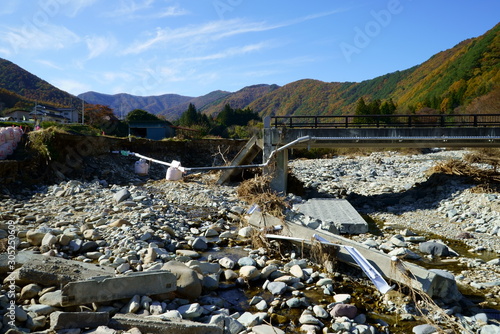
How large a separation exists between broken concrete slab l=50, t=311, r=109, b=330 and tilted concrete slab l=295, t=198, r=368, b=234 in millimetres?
7099

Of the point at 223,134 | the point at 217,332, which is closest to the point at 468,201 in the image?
the point at 217,332

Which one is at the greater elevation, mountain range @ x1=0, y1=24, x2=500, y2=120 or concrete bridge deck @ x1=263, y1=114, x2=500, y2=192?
mountain range @ x1=0, y1=24, x2=500, y2=120

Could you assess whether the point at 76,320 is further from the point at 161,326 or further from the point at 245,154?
the point at 245,154

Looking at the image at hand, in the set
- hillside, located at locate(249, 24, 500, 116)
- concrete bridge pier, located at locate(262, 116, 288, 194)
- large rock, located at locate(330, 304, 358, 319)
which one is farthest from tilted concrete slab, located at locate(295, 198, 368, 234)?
hillside, located at locate(249, 24, 500, 116)

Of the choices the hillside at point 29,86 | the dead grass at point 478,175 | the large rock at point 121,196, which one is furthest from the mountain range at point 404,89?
the large rock at point 121,196

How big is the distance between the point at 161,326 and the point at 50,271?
2.53 m

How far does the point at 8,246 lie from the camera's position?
792 cm

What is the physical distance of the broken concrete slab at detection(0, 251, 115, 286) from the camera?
5711mm

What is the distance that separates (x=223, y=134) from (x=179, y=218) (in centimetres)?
3919

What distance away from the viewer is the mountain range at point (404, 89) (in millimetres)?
54447

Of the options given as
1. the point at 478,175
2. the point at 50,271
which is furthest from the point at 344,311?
the point at 478,175

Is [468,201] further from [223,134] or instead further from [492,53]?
[492,53]

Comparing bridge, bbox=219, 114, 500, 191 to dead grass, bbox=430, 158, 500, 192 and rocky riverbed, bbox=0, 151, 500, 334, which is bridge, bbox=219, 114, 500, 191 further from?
rocky riverbed, bbox=0, 151, 500, 334

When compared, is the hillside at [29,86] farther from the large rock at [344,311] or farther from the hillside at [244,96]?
the large rock at [344,311]
